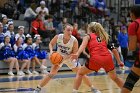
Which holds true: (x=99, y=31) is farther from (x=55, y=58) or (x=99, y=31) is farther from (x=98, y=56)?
(x=55, y=58)

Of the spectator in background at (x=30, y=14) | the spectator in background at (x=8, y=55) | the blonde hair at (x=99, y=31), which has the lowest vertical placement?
the spectator in background at (x=8, y=55)

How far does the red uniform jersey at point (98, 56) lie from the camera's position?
7371mm

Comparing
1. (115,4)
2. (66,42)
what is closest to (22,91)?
(66,42)

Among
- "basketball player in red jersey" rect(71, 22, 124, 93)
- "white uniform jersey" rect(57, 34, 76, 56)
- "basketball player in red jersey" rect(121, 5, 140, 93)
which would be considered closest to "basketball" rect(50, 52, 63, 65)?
"white uniform jersey" rect(57, 34, 76, 56)

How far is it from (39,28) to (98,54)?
8061 millimetres

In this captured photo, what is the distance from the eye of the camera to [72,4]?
62.8ft

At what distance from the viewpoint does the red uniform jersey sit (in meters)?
7.37

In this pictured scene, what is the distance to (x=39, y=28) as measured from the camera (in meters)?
15.3

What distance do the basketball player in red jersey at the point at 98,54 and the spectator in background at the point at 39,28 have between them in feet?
25.1

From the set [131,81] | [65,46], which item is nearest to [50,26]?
[65,46]

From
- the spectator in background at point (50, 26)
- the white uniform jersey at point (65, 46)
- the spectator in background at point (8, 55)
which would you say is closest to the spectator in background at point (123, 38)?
the spectator in background at point (50, 26)

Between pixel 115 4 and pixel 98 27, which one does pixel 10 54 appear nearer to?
→ pixel 98 27

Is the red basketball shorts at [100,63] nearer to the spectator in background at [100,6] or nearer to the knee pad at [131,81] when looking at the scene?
the knee pad at [131,81]

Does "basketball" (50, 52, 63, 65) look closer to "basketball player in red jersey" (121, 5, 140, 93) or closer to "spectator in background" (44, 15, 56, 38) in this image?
"basketball player in red jersey" (121, 5, 140, 93)
